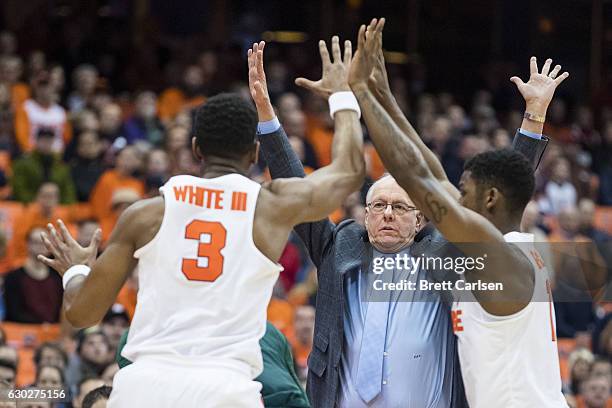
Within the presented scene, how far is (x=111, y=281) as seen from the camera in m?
4.16

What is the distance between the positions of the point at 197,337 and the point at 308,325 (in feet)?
17.7

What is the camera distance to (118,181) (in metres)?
11.1

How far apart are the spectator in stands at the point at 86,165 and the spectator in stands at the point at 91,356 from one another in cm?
337

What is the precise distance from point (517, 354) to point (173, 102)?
10.1 m

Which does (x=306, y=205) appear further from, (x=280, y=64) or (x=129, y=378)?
(x=280, y=64)

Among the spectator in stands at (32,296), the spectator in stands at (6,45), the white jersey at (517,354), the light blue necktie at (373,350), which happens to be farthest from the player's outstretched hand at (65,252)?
the spectator in stands at (6,45)

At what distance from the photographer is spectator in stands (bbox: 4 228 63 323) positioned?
378 inches

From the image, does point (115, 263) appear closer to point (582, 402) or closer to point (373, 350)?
point (373, 350)

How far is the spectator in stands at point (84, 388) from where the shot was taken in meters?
7.11

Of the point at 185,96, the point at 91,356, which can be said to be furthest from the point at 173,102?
the point at 91,356

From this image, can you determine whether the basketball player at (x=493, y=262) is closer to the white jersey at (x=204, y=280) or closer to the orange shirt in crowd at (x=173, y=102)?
the white jersey at (x=204, y=280)

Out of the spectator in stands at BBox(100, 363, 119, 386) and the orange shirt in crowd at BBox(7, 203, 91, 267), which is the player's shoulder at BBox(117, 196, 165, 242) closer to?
the spectator in stands at BBox(100, 363, 119, 386)

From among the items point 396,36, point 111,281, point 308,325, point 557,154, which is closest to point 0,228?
point 308,325

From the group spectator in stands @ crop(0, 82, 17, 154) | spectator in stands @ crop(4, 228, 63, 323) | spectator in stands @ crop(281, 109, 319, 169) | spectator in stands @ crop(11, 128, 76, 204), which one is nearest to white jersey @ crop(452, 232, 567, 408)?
spectator in stands @ crop(4, 228, 63, 323)
